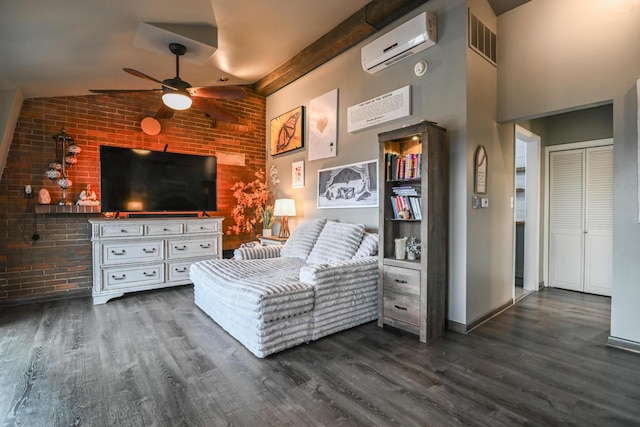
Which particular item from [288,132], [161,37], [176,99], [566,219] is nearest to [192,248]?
[176,99]

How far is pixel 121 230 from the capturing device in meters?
3.85

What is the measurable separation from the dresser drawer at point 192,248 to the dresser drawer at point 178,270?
10cm

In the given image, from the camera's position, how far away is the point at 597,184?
3965 millimetres

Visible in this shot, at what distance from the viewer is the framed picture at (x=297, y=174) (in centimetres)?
481

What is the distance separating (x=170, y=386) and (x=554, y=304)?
3999 mm

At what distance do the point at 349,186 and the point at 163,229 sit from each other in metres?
2.47

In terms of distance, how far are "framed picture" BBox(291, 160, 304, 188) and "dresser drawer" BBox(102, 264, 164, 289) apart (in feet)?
7.19

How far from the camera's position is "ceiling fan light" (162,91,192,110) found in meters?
3.05

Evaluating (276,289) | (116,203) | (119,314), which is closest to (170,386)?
(276,289)

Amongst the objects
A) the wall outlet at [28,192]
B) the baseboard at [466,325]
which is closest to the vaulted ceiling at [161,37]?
the wall outlet at [28,192]

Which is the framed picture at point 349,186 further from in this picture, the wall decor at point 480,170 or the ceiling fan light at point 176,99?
the ceiling fan light at point 176,99

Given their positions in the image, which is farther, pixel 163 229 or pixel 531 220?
pixel 531 220

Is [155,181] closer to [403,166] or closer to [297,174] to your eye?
[297,174]

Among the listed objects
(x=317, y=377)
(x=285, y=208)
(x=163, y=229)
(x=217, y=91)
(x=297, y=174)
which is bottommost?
(x=317, y=377)
